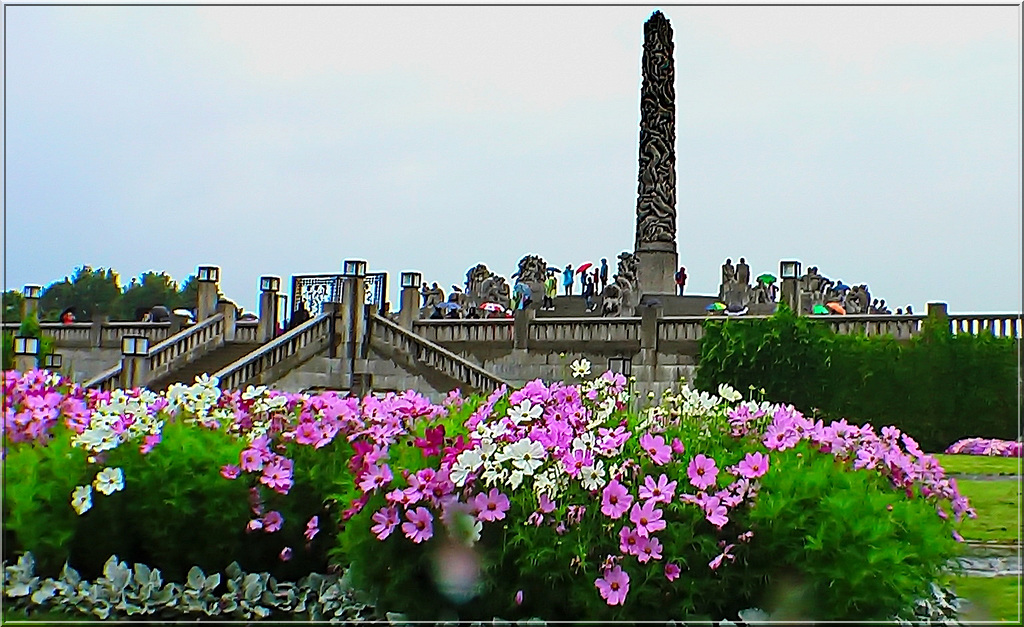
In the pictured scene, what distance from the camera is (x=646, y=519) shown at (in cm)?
571

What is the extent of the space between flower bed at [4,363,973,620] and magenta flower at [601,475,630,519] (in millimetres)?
15

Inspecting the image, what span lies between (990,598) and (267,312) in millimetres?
22969

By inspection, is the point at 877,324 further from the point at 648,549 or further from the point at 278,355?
the point at 648,549

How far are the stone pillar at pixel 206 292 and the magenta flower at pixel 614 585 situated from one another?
80.8 feet

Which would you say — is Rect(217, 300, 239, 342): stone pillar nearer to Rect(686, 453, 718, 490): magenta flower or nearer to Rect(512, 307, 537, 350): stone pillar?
Rect(512, 307, 537, 350): stone pillar

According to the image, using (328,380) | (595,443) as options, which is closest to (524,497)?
(595,443)

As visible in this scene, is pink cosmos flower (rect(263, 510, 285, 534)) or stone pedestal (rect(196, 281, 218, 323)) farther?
stone pedestal (rect(196, 281, 218, 323))

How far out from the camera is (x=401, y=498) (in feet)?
19.6

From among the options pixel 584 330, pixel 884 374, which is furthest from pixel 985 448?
pixel 584 330

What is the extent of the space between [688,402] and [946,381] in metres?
16.7

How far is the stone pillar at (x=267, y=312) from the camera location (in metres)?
28.0

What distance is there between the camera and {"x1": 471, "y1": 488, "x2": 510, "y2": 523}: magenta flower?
19.2 feet

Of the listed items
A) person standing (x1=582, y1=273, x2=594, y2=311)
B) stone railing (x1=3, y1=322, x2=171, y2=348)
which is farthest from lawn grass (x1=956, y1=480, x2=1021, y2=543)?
stone railing (x1=3, y1=322, x2=171, y2=348)

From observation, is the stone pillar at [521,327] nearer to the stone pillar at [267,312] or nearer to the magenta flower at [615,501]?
the stone pillar at [267,312]
